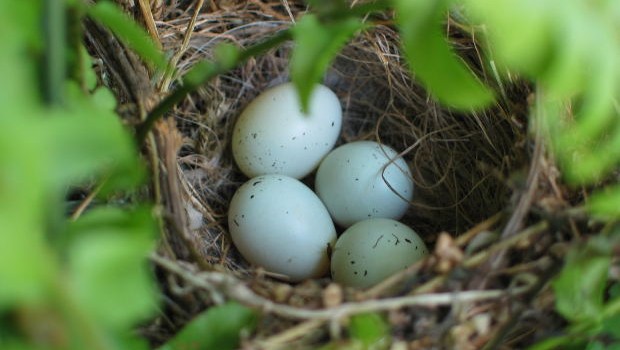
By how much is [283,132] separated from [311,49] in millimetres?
499

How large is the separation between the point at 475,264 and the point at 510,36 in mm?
253

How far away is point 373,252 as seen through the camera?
864 mm

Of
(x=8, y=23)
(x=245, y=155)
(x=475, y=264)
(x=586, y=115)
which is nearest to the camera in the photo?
(x=8, y=23)

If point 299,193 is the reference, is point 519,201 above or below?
above

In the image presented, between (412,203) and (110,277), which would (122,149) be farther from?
(412,203)

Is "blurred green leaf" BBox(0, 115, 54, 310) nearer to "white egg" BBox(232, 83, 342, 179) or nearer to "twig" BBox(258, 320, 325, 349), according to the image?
"twig" BBox(258, 320, 325, 349)

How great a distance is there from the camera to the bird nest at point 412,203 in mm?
595

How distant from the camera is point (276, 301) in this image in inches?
24.4

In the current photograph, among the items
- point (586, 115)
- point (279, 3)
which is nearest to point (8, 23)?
point (586, 115)

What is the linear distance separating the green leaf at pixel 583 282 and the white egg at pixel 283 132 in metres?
0.50

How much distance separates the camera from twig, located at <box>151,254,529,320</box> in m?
0.57

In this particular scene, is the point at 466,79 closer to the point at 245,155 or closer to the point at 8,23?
the point at 8,23

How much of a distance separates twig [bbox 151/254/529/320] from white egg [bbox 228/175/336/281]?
30cm

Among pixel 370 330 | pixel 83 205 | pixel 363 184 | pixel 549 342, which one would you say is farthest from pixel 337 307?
pixel 363 184
